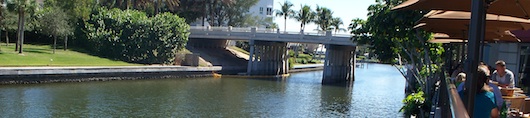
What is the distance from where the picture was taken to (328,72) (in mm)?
49844

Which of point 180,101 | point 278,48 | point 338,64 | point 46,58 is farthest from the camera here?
point 278,48

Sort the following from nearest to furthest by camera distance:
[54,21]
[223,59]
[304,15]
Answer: [54,21] < [223,59] < [304,15]

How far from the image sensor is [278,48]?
58188 mm

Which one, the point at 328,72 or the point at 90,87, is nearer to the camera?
the point at 90,87

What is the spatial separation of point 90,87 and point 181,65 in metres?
17.1

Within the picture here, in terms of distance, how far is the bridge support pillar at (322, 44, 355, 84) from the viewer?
49828 millimetres

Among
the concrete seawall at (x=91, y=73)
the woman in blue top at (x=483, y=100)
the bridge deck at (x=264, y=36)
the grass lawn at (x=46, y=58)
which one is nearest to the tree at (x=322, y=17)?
the bridge deck at (x=264, y=36)

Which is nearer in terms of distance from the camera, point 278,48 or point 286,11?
point 278,48

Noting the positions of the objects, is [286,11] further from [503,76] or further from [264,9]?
[503,76]

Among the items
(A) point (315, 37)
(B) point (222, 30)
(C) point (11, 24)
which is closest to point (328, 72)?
(A) point (315, 37)

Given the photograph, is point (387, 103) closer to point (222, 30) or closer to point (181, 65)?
point (181, 65)

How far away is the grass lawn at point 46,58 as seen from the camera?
3547 centimetres

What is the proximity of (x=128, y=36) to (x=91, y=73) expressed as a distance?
10.2m

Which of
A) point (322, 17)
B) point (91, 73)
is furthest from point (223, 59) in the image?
point (322, 17)
